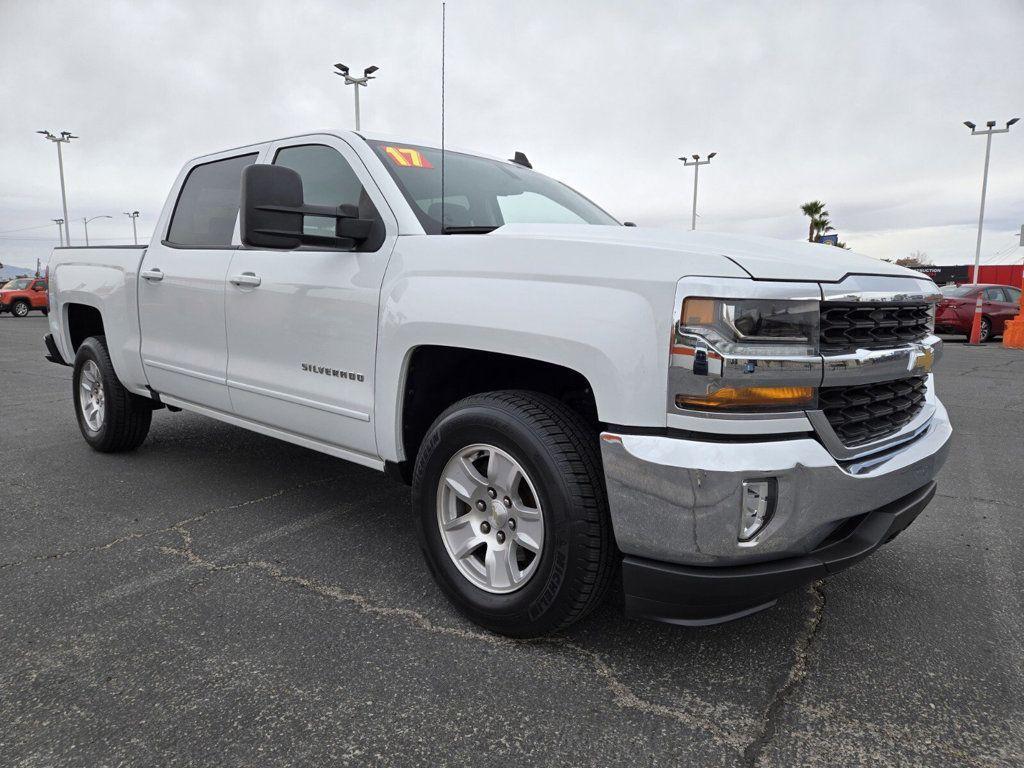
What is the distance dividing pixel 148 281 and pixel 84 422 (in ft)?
5.04

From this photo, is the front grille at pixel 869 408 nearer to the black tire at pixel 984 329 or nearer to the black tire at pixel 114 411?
the black tire at pixel 114 411

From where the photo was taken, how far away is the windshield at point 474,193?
2928 mm

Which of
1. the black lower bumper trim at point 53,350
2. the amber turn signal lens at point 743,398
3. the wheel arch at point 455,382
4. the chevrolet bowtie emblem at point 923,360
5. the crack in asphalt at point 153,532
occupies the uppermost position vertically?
the chevrolet bowtie emblem at point 923,360

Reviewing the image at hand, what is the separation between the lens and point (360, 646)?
2406 millimetres

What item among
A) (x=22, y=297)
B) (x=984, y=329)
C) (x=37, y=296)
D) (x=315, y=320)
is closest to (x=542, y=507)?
(x=315, y=320)

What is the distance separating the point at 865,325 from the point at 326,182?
232 cm

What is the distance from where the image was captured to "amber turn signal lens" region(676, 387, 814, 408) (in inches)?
75.7

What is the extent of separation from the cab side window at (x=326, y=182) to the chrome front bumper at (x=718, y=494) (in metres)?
1.46

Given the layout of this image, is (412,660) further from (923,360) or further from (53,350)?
(53,350)

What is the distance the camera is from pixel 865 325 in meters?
2.14

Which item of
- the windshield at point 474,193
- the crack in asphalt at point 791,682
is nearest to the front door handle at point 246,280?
the windshield at point 474,193

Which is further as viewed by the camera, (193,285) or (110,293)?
(110,293)

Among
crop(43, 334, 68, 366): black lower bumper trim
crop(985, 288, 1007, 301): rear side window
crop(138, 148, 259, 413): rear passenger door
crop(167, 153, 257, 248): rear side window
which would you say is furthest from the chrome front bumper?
crop(985, 288, 1007, 301): rear side window

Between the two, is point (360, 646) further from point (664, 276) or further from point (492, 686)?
point (664, 276)
